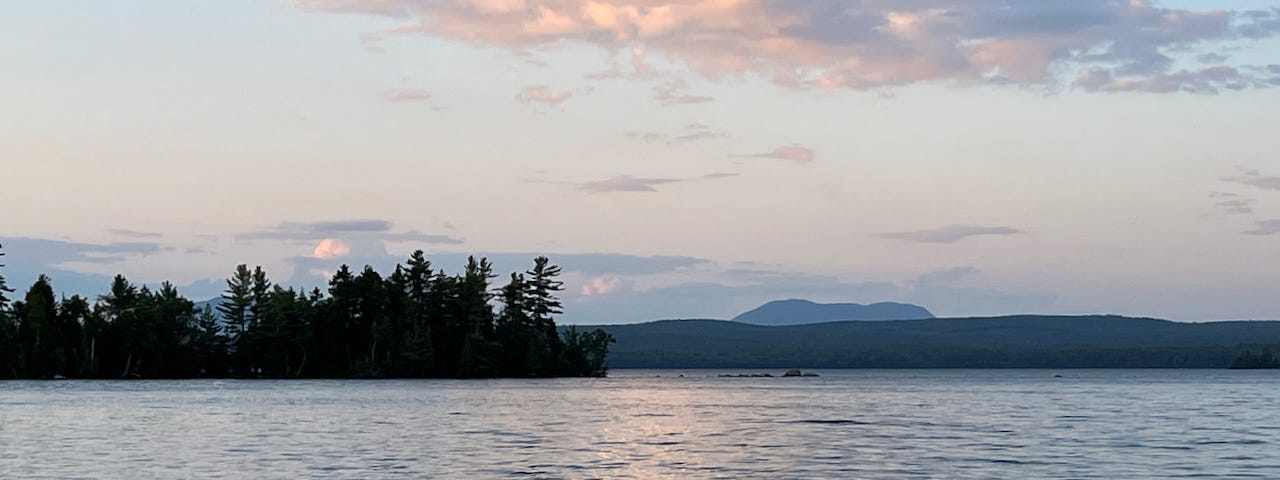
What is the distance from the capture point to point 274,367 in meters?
198

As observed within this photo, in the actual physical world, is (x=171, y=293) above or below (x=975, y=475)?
above

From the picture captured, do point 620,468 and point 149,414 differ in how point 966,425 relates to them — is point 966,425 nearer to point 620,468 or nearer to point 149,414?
point 620,468

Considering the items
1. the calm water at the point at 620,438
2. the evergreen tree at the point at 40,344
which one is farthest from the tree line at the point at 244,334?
the calm water at the point at 620,438

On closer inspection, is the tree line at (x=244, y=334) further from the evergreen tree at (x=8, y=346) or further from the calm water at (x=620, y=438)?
the calm water at (x=620, y=438)

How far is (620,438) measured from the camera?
7400cm

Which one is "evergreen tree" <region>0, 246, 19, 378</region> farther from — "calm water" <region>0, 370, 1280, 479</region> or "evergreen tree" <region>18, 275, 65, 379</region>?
"calm water" <region>0, 370, 1280, 479</region>

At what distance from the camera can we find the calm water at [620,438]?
56344 mm

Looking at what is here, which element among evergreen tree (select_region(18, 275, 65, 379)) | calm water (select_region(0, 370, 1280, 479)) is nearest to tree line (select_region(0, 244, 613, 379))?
evergreen tree (select_region(18, 275, 65, 379))

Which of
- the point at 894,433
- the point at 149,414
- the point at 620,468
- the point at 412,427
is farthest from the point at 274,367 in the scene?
the point at 620,468

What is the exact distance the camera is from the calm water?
56344 mm

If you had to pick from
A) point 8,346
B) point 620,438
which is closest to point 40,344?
point 8,346

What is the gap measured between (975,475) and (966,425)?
3311 centimetres

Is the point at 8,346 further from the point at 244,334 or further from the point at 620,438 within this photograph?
the point at 620,438

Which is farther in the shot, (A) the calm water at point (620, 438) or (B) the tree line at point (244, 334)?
(B) the tree line at point (244, 334)
